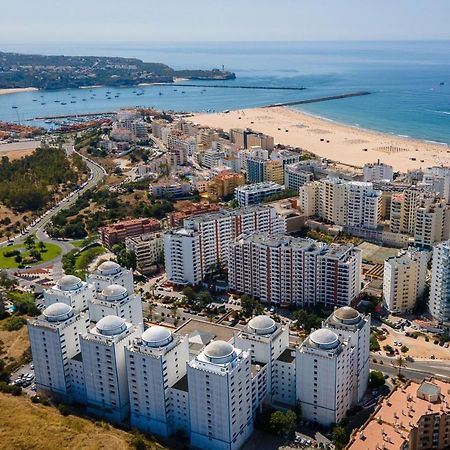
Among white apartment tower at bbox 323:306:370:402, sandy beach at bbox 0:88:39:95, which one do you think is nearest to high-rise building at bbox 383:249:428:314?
white apartment tower at bbox 323:306:370:402

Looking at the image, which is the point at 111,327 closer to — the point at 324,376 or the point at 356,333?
the point at 324,376

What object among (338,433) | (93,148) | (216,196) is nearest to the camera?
(338,433)

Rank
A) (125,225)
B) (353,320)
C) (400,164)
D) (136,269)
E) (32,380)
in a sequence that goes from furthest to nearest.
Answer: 1. (400,164)
2. (125,225)
3. (136,269)
4. (32,380)
5. (353,320)

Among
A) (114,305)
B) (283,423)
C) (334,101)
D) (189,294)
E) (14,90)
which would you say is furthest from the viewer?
(14,90)

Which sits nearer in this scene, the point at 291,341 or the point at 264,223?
the point at 291,341

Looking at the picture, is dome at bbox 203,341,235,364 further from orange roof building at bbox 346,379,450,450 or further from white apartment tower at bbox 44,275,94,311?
white apartment tower at bbox 44,275,94,311

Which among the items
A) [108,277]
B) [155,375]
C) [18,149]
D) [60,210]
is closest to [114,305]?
[108,277]

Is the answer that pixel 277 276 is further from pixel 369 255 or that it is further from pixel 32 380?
pixel 32 380

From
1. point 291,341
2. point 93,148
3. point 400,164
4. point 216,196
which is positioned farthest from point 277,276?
point 93,148
